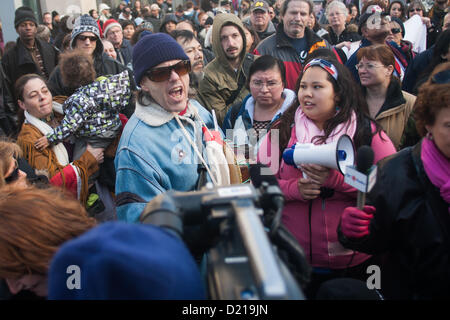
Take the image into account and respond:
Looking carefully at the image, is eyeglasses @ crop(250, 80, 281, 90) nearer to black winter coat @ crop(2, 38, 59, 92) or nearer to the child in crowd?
the child in crowd

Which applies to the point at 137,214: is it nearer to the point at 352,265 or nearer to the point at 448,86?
the point at 352,265

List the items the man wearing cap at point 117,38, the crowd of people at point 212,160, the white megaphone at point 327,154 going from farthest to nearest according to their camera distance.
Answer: the man wearing cap at point 117,38
the white megaphone at point 327,154
the crowd of people at point 212,160

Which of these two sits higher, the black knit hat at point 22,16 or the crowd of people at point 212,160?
the black knit hat at point 22,16

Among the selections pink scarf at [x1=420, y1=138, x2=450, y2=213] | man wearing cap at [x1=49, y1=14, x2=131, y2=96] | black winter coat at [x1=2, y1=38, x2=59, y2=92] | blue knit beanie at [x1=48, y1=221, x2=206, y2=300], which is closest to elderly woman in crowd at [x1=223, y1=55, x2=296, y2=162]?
pink scarf at [x1=420, y1=138, x2=450, y2=213]

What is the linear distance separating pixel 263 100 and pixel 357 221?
1.70 m

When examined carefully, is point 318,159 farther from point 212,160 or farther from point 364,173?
point 212,160

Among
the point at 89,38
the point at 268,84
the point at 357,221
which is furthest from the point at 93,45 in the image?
the point at 357,221

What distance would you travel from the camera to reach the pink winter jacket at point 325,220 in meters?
2.15

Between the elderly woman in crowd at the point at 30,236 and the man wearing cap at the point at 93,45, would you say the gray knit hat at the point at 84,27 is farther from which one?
the elderly woman in crowd at the point at 30,236

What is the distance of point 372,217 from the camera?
5.86ft

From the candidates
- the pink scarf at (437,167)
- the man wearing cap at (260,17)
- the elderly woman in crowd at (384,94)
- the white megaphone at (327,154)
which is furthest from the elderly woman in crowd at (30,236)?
the man wearing cap at (260,17)

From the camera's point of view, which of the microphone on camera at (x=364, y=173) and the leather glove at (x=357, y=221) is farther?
the leather glove at (x=357, y=221)

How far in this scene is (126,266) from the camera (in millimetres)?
697

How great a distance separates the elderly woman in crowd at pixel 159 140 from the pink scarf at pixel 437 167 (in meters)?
0.93
